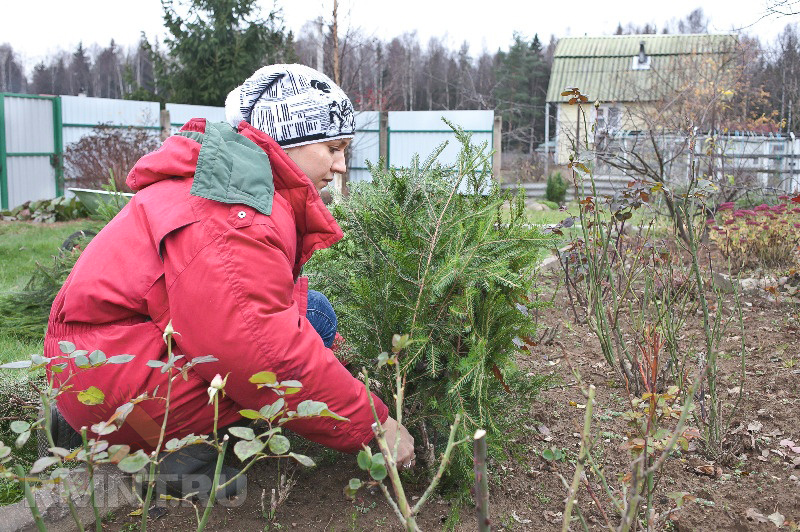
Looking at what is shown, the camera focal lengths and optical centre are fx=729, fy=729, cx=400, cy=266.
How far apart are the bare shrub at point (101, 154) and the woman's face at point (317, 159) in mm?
10449

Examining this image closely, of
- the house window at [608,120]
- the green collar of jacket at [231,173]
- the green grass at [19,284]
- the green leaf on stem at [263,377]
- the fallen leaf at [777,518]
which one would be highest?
the house window at [608,120]

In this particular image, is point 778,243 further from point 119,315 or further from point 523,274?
point 119,315

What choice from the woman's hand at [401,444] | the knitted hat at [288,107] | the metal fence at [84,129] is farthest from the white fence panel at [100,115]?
the woman's hand at [401,444]

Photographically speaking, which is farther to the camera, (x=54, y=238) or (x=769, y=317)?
(x=54, y=238)

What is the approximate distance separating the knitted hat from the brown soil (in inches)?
35.9

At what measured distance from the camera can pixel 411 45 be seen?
4575 cm

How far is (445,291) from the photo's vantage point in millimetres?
2035

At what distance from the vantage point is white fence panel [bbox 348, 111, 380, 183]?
52.2 feet

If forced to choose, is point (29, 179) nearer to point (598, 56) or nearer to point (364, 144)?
point (364, 144)

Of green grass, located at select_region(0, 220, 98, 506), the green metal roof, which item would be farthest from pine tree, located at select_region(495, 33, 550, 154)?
green grass, located at select_region(0, 220, 98, 506)

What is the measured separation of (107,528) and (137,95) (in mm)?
22210

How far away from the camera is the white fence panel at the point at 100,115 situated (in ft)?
44.2

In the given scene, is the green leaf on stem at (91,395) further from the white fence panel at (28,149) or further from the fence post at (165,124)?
the fence post at (165,124)

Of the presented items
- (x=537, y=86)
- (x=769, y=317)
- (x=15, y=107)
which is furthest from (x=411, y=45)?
(x=769, y=317)
